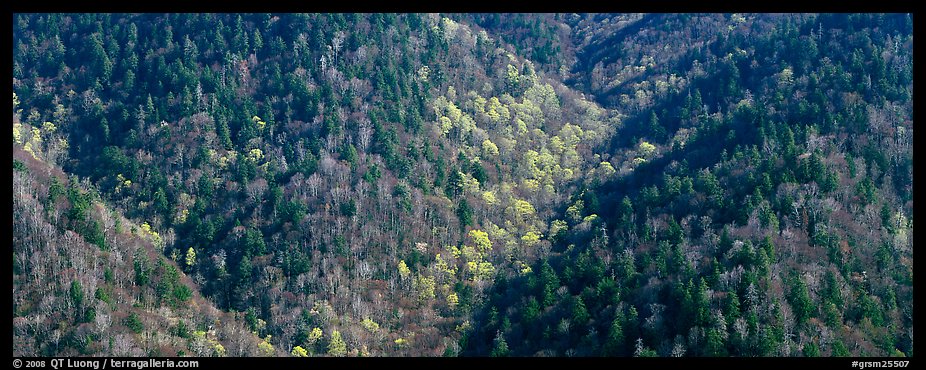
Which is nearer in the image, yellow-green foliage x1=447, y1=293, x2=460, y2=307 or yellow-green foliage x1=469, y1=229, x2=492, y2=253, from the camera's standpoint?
yellow-green foliage x1=447, y1=293, x2=460, y2=307

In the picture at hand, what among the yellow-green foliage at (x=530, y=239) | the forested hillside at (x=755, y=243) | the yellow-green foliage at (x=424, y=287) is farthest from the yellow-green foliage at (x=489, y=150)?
the yellow-green foliage at (x=424, y=287)

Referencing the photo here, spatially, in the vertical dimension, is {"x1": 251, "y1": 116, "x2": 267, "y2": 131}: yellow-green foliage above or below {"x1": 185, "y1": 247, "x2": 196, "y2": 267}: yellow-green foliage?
above

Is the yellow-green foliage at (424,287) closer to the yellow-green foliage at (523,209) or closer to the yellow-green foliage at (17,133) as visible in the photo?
the yellow-green foliage at (523,209)

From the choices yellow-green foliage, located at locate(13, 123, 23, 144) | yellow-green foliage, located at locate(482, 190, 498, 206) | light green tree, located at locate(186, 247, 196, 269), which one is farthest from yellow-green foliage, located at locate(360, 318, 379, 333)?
yellow-green foliage, located at locate(13, 123, 23, 144)

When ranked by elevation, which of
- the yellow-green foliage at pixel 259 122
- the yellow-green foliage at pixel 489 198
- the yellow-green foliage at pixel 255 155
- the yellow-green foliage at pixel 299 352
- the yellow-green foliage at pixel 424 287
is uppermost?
the yellow-green foliage at pixel 259 122

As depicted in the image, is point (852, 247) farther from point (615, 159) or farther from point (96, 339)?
point (96, 339)

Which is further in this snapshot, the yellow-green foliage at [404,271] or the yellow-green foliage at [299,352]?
the yellow-green foliage at [404,271]

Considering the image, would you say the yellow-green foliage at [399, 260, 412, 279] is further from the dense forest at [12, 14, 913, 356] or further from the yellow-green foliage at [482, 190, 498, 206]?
the yellow-green foliage at [482, 190, 498, 206]

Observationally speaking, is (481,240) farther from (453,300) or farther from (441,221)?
(453,300)

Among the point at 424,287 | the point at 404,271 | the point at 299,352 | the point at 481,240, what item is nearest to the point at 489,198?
the point at 481,240

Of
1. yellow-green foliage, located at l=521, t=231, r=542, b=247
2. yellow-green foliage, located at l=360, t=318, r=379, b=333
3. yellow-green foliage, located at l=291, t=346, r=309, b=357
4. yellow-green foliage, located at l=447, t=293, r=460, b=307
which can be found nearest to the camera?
yellow-green foliage, located at l=291, t=346, r=309, b=357
